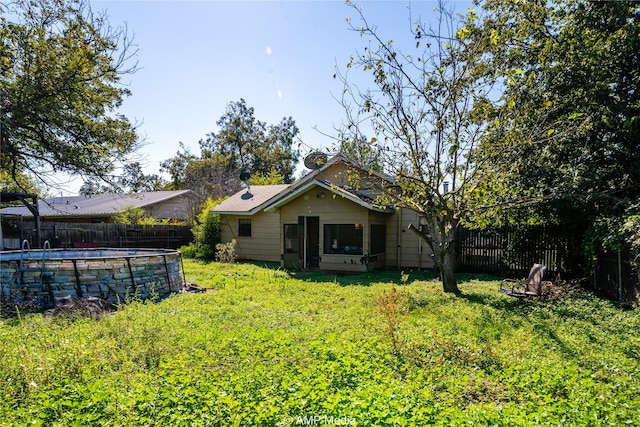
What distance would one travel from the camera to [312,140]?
9.14m

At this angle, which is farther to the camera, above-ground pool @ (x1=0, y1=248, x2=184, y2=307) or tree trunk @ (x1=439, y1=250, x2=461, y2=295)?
tree trunk @ (x1=439, y1=250, x2=461, y2=295)

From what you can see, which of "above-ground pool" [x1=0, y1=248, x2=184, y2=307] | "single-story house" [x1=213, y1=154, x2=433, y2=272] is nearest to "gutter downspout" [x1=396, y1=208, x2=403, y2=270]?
"single-story house" [x1=213, y1=154, x2=433, y2=272]

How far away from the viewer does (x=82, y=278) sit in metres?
8.21

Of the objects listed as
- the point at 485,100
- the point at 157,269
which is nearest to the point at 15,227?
the point at 157,269

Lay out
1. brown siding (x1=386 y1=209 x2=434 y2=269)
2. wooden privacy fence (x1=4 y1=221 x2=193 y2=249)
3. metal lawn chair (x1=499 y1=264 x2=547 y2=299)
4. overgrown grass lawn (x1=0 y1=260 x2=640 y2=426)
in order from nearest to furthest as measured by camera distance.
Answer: overgrown grass lawn (x1=0 y1=260 x2=640 y2=426) → metal lawn chair (x1=499 y1=264 x2=547 y2=299) → brown siding (x1=386 y1=209 x2=434 y2=269) → wooden privacy fence (x1=4 y1=221 x2=193 y2=249)

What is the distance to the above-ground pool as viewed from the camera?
7.86 metres

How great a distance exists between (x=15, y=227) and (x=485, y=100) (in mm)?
19623

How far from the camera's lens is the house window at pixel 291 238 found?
1585 cm

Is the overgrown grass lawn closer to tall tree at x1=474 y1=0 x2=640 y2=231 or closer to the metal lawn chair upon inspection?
the metal lawn chair

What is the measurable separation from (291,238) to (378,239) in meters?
3.83

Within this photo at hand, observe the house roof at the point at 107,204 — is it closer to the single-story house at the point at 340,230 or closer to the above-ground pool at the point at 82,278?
the single-story house at the point at 340,230

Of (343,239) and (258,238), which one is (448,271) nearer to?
(343,239)

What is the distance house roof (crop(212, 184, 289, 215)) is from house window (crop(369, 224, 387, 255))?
536 cm

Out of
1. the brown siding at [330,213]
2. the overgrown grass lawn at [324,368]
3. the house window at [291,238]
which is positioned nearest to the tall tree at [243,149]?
the house window at [291,238]
